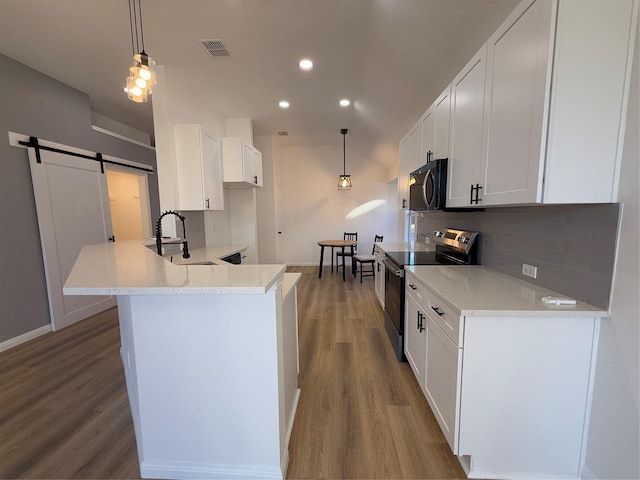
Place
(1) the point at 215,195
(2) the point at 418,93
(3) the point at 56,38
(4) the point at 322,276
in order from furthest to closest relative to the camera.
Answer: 1. (4) the point at 322,276
2. (1) the point at 215,195
3. (2) the point at 418,93
4. (3) the point at 56,38

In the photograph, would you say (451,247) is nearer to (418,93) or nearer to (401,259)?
(401,259)

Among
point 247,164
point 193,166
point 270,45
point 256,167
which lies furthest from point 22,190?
point 270,45

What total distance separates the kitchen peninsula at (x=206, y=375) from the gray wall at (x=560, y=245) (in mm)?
1483

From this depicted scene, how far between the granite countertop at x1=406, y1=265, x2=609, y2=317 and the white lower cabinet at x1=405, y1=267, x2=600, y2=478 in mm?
36

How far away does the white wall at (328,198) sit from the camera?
6355 millimetres

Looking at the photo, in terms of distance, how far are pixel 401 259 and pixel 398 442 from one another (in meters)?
1.43

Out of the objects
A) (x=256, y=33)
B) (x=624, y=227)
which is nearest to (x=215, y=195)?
(x=256, y=33)

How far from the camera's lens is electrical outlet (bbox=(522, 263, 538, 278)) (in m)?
1.60

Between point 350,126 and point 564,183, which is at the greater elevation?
point 350,126

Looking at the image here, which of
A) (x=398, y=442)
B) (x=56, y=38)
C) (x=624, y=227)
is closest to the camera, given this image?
(x=624, y=227)

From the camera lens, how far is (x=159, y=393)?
51.0 inches

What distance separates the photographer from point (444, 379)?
1465mm

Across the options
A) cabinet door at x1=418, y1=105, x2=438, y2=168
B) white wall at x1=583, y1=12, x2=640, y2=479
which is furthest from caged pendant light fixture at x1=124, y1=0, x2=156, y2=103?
white wall at x1=583, y1=12, x2=640, y2=479

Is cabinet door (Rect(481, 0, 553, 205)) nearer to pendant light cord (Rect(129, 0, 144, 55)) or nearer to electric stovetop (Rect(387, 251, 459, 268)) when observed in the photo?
electric stovetop (Rect(387, 251, 459, 268))
